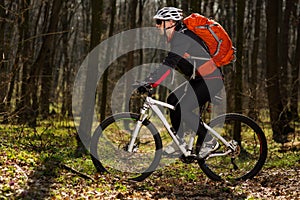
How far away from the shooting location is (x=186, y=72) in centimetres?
687

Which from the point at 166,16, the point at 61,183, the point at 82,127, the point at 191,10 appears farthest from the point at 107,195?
the point at 191,10

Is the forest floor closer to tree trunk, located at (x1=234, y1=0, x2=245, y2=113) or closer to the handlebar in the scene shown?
the handlebar

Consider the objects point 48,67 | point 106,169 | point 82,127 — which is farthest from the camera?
point 48,67

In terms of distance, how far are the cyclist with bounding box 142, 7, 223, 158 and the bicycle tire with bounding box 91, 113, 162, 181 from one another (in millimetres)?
277

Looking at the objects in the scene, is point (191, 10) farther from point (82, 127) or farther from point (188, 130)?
point (188, 130)

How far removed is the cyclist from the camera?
6.62m

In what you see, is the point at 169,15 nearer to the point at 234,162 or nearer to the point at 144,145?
the point at 144,145

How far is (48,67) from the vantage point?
1783cm

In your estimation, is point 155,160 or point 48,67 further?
point 48,67

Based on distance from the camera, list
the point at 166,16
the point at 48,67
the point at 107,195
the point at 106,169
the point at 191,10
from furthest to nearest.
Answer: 1. the point at 48,67
2. the point at 191,10
3. the point at 106,169
4. the point at 166,16
5. the point at 107,195

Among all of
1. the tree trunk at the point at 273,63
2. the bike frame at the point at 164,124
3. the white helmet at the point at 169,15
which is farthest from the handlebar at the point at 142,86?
the tree trunk at the point at 273,63

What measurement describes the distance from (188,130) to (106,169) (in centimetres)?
134

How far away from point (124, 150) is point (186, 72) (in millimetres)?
1454

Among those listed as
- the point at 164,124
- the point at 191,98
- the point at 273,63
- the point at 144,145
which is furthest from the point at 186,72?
the point at 273,63
